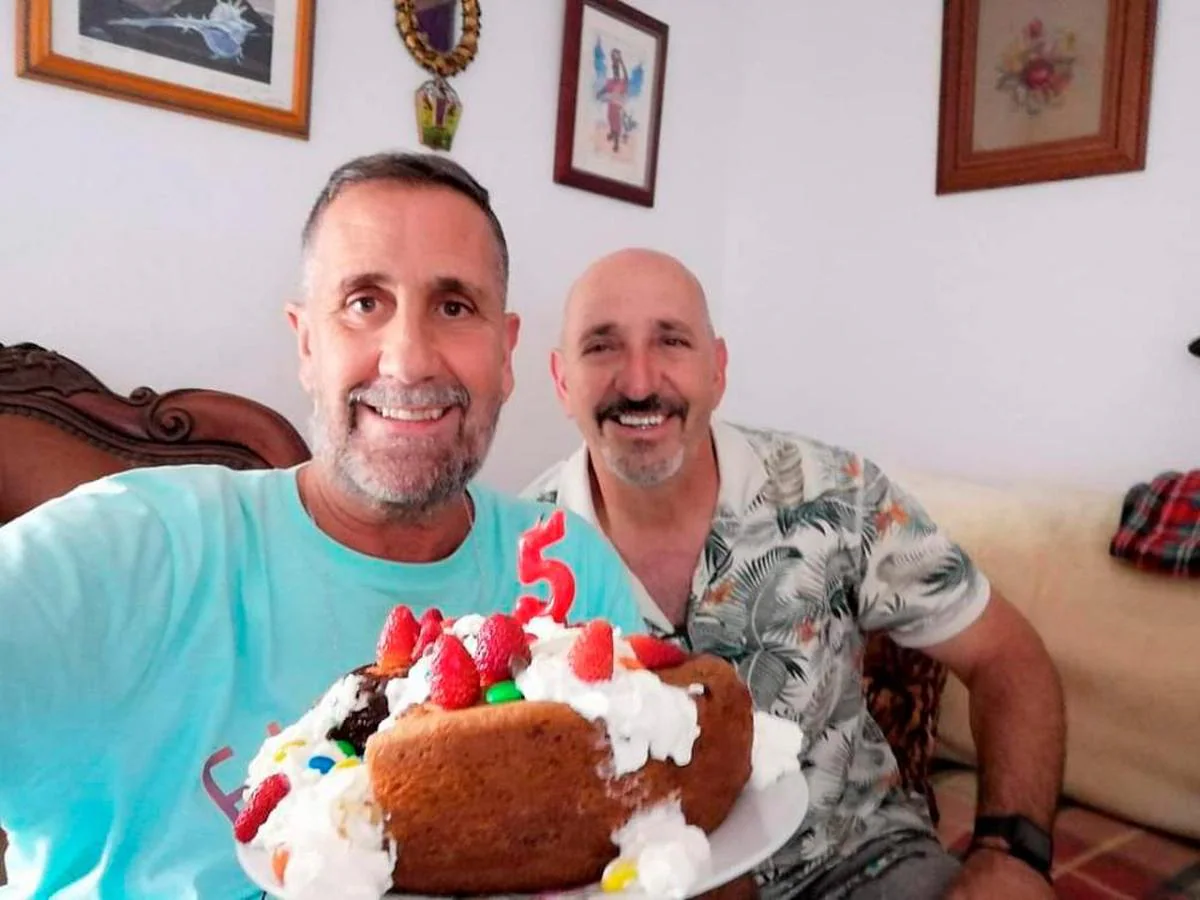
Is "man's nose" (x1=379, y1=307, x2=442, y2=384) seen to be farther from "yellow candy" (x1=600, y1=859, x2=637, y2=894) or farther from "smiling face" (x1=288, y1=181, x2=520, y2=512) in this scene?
"yellow candy" (x1=600, y1=859, x2=637, y2=894)

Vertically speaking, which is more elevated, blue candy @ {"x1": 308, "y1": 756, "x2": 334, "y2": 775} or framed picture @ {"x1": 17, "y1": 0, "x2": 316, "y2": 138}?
framed picture @ {"x1": 17, "y1": 0, "x2": 316, "y2": 138}

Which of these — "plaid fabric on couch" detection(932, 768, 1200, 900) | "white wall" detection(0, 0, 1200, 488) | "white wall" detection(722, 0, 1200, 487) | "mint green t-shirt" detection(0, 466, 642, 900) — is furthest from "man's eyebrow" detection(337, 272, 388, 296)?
"white wall" detection(722, 0, 1200, 487)

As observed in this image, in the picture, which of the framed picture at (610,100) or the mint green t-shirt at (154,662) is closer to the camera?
the mint green t-shirt at (154,662)

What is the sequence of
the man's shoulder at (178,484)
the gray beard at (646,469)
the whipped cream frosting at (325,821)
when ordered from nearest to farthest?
the whipped cream frosting at (325,821) → the man's shoulder at (178,484) → the gray beard at (646,469)

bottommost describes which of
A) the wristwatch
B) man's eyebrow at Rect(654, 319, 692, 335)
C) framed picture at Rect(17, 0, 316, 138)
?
the wristwatch

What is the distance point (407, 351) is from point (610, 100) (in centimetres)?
150

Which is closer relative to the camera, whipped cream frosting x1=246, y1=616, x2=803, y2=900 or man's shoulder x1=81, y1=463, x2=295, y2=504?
whipped cream frosting x1=246, y1=616, x2=803, y2=900

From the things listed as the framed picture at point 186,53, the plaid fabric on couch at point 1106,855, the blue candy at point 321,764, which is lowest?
the plaid fabric on couch at point 1106,855

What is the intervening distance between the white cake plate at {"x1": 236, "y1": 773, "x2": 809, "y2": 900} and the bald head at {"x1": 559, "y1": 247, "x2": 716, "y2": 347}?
2.78ft

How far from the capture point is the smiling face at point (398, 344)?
951 mm

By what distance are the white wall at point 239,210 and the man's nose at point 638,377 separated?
0.68 meters

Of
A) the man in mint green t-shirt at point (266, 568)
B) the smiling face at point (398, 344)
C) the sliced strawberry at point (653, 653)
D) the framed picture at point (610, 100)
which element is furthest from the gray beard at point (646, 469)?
the framed picture at point (610, 100)

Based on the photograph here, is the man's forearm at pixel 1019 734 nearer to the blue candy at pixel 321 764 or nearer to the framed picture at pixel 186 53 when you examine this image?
the blue candy at pixel 321 764

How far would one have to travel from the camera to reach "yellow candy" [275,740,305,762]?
66 cm
